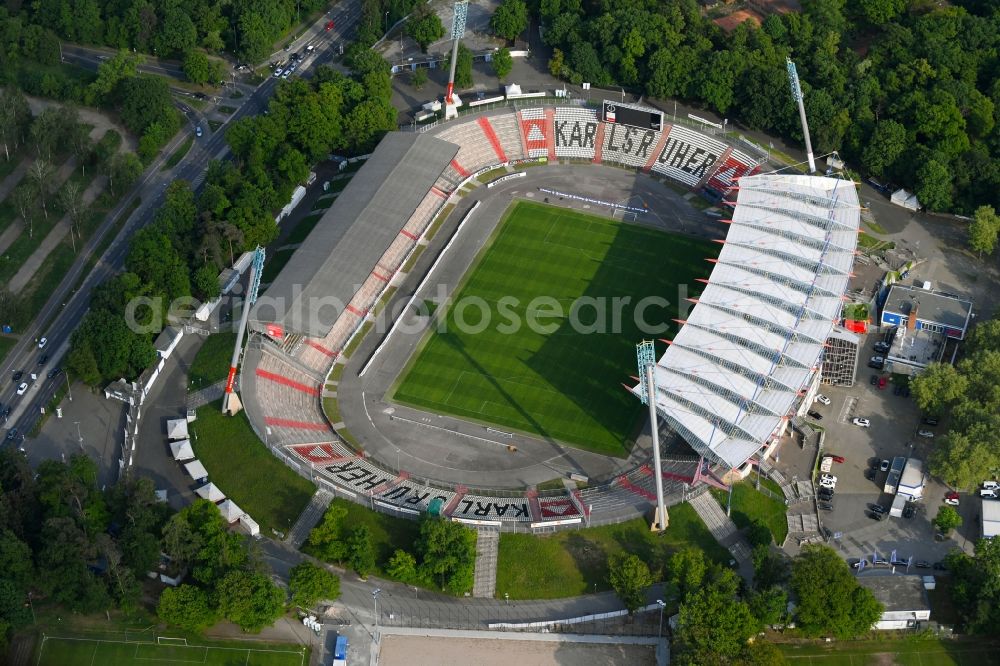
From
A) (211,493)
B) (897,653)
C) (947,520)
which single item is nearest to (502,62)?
(211,493)

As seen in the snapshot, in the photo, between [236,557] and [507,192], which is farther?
[507,192]

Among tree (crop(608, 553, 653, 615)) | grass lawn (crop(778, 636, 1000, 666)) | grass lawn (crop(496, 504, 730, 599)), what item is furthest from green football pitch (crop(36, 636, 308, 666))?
grass lawn (crop(778, 636, 1000, 666))

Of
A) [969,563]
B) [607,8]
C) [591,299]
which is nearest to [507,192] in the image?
[591,299]

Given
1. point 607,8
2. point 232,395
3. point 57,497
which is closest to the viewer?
point 57,497

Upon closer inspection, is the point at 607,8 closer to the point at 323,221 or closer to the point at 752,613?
the point at 323,221

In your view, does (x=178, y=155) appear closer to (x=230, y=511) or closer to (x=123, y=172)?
(x=123, y=172)

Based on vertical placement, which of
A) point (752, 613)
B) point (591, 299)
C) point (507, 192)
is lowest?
point (752, 613)

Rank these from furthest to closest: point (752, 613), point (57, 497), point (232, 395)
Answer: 1. point (232, 395)
2. point (57, 497)
3. point (752, 613)
